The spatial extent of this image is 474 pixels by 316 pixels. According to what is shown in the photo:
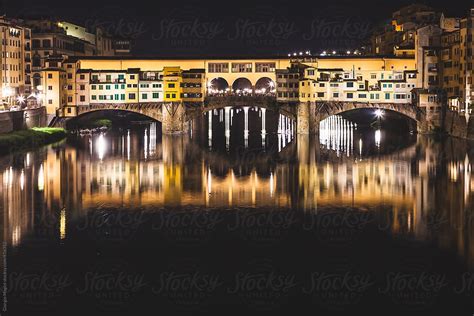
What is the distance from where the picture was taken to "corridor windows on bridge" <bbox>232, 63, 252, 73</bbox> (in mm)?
50844

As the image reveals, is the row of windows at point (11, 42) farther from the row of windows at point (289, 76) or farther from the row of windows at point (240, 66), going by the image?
the row of windows at point (289, 76)

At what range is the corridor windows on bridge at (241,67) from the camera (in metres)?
50.8

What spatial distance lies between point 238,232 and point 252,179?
8.94 metres

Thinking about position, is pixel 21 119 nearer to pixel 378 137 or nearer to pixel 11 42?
pixel 11 42

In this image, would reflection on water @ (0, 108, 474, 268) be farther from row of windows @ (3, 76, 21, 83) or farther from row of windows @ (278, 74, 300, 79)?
row of windows @ (3, 76, 21, 83)

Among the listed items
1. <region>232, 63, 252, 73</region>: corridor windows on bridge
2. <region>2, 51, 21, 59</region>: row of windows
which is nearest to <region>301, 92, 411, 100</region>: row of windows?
<region>232, 63, 252, 73</region>: corridor windows on bridge

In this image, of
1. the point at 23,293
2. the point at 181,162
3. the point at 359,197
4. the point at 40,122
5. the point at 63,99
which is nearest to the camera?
the point at 23,293

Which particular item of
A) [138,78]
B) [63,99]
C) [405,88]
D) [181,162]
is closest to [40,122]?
[63,99]

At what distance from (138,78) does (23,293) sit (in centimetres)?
3533

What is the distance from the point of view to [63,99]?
47.9 meters

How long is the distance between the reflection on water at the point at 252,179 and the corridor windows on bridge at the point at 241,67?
26.8 ft

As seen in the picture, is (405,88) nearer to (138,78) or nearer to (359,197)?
(138,78)

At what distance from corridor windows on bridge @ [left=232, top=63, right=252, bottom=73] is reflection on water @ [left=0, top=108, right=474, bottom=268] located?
8161 millimetres

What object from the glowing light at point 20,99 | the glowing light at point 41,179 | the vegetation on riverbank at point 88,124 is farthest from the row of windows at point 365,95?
Result: the glowing light at point 41,179
